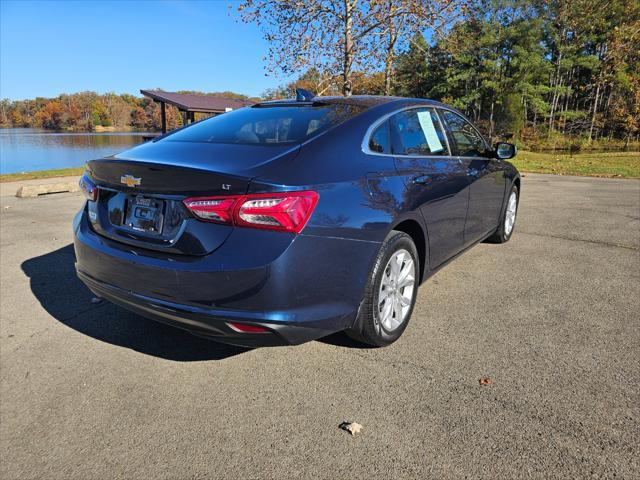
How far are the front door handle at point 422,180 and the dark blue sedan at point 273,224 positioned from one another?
16mm

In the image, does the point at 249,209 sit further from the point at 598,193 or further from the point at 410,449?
the point at 598,193

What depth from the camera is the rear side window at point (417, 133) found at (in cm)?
311

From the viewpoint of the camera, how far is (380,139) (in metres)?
2.92

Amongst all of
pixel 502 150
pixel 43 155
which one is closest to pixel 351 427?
pixel 502 150

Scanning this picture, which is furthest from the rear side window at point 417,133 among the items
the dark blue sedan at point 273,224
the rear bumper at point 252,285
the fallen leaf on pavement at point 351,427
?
the fallen leaf on pavement at point 351,427

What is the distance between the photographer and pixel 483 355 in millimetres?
2824

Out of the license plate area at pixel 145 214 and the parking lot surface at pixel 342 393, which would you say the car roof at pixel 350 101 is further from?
the parking lot surface at pixel 342 393

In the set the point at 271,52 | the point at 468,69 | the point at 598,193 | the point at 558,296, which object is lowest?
the point at 558,296

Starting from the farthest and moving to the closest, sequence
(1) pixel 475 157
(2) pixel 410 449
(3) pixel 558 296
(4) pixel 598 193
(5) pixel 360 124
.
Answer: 1. (4) pixel 598 193
2. (1) pixel 475 157
3. (3) pixel 558 296
4. (5) pixel 360 124
5. (2) pixel 410 449

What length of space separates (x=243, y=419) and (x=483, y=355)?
5.09 ft

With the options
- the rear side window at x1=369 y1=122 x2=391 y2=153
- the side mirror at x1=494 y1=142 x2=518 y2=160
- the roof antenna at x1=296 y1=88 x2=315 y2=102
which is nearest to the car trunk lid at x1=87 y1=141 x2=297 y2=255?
the rear side window at x1=369 y1=122 x2=391 y2=153

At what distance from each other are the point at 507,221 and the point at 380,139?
322 centimetres

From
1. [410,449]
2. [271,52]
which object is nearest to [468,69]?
[271,52]

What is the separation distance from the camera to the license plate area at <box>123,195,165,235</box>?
2.35 meters
